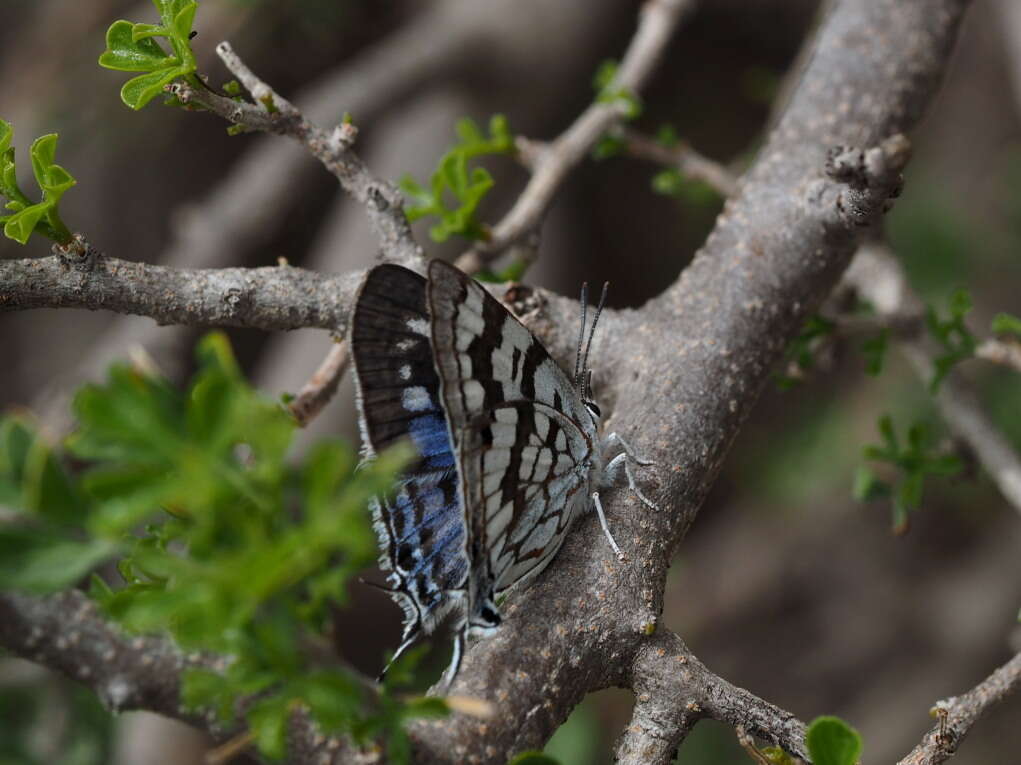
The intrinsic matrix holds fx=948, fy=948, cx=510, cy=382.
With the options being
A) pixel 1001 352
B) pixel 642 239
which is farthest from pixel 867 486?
pixel 642 239

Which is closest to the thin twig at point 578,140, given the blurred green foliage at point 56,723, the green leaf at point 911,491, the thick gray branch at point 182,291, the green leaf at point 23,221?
the thick gray branch at point 182,291

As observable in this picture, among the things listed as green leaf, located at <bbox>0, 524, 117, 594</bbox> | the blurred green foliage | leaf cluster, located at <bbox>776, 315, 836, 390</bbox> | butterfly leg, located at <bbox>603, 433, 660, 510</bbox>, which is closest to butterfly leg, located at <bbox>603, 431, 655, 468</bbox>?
butterfly leg, located at <bbox>603, 433, 660, 510</bbox>

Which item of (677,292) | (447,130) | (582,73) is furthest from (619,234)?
(677,292)

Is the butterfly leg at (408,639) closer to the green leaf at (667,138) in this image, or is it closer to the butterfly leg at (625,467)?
the butterfly leg at (625,467)

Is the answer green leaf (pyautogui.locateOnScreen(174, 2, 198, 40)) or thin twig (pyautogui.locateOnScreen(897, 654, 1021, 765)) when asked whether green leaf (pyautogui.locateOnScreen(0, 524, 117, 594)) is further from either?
thin twig (pyautogui.locateOnScreen(897, 654, 1021, 765))

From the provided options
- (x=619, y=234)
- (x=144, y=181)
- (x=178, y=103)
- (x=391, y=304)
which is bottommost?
(x=619, y=234)

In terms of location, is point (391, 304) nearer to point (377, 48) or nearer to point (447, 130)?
point (447, 130)

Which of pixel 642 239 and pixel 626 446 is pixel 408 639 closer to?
pixel 626 446

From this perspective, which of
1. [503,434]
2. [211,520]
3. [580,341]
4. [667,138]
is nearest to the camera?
[211,520]
